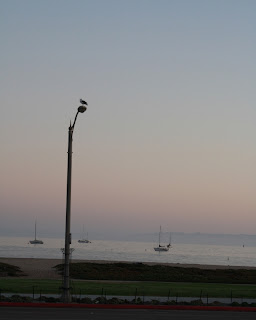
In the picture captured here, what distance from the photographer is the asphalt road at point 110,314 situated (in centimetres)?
2442

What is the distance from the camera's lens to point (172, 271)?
71812 mm

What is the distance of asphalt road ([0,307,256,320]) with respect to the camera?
80.1 ft

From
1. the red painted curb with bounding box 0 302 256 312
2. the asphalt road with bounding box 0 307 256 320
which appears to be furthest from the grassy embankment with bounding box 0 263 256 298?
the asphalt road with bounding box 0 307 256 320

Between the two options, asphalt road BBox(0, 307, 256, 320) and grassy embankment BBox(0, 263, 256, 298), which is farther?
grassy embankment BBox(0, 263, 256, 298)

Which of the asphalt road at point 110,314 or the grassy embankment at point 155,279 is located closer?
the asphalt road at point 110,314

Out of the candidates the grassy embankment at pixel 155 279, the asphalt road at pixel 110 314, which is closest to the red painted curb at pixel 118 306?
the asphalt road at pixel 110 314

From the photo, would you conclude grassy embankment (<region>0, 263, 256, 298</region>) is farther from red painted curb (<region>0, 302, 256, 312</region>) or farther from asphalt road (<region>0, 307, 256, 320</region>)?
asphalt road (<region>0, 307, 256, 320</region>)

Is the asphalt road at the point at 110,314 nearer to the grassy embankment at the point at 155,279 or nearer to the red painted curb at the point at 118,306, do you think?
the red painted curb at the point at 118,306

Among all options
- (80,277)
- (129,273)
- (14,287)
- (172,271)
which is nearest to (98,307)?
(14,287)

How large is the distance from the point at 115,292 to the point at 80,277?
22233 mm

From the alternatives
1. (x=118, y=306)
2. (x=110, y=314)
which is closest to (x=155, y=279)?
(x=118, y=306)

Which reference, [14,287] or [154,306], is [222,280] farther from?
[154,306]

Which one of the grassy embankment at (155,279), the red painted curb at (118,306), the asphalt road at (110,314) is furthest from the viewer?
the grassy embankment at (155,279)

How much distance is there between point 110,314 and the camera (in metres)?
26.4
